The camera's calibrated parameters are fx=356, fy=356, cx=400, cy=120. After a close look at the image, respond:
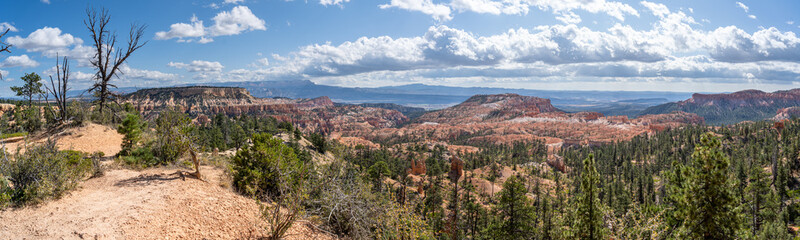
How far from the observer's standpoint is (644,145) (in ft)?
393

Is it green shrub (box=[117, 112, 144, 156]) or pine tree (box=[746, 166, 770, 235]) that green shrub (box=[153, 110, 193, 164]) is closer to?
green shrub (box=[117, 112, 144, 156])

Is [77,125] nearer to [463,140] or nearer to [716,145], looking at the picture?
[716,145]

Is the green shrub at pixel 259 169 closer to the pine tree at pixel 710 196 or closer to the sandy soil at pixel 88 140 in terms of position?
the sandy soil at pixel 88 140

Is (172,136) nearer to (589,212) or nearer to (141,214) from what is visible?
(141,214)

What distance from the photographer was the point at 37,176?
35.7ft

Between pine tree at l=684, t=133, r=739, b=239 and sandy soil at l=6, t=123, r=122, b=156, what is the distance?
26868 millimetres

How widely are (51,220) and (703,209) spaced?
1720cm

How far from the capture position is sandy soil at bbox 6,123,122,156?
70.4 feet

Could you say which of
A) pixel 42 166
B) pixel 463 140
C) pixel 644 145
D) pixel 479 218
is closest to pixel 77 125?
pixel 42 166

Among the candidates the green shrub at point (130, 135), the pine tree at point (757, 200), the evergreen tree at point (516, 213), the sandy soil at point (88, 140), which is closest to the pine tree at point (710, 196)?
the evergreen tree at point (516, 213)

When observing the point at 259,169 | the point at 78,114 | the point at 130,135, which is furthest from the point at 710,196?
the point at 78,114

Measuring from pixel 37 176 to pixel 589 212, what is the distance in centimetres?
1740

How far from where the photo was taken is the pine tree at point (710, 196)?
9.40 meters

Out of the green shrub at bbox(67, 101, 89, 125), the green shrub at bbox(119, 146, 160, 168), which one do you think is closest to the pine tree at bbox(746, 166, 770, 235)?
the green shrub at bbox(119, 146, 160, 168)
